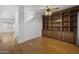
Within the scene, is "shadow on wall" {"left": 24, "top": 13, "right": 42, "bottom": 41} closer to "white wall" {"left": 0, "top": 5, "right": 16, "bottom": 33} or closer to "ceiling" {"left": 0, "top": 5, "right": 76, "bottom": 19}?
"ceiling" {"left": 0, "top": 5, "right": 76, "bottom": 19}

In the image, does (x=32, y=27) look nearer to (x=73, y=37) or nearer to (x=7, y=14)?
(x=7, y=14)

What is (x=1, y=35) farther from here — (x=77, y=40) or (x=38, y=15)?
(x=77, y=40)

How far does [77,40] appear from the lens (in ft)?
11.0

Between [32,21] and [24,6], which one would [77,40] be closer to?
[32,21]

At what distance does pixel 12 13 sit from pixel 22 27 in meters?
0.37

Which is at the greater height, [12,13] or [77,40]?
[12,13]

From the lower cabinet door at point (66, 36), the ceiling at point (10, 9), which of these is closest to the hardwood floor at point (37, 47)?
the lower cabinet door at point (66, 36)

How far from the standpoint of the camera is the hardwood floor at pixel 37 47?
342cm

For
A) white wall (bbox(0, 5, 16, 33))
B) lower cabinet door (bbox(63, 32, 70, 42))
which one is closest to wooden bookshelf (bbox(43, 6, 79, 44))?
lower cabinet door (bbox(63, 32, 70, 42))

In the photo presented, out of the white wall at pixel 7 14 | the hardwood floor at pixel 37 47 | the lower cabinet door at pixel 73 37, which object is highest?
the white wall at pixel 7 14

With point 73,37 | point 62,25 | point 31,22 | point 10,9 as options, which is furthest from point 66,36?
point 10,9

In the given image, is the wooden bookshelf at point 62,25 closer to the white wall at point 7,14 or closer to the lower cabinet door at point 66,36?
the lower cabinet door at point 66,36
